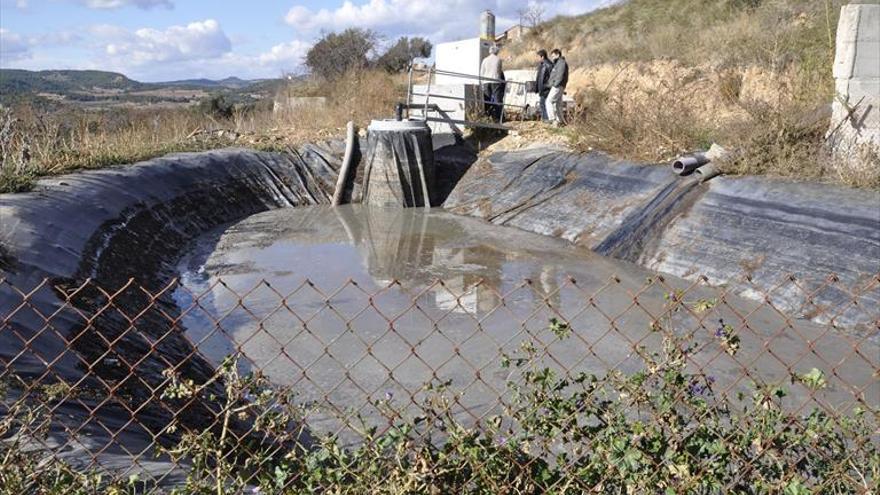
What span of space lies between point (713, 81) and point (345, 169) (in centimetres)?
816

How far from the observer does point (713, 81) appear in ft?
51.5

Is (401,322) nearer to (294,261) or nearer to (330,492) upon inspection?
(294,261)

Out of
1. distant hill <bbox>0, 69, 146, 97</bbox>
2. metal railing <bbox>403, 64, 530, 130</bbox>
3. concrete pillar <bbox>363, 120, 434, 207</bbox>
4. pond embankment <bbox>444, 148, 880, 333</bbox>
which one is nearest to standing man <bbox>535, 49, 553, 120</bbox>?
metal railing <bbox>403, 64, 530, 130</bbox>

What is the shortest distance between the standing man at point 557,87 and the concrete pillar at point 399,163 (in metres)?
2.62

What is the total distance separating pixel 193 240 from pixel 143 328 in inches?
194

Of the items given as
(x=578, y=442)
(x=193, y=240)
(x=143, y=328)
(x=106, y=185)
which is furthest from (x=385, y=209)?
(x=578, y=442)

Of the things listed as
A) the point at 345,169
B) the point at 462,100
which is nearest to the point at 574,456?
the point at 345,169

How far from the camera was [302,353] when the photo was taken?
19.6 ft

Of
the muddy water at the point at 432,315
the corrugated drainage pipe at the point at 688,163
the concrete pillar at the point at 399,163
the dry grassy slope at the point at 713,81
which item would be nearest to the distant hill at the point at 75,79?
the dry grassy slope at the point at 713,81

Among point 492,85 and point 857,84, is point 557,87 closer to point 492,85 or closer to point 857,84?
point 492,85

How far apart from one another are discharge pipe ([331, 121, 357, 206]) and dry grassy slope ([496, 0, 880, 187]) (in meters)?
4.30

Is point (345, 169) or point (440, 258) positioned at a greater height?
point (345, 169)

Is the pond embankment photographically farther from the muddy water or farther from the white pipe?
the muddy water

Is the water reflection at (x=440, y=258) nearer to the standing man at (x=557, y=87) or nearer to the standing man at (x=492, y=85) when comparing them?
the standing man at (x=557, y=87)
